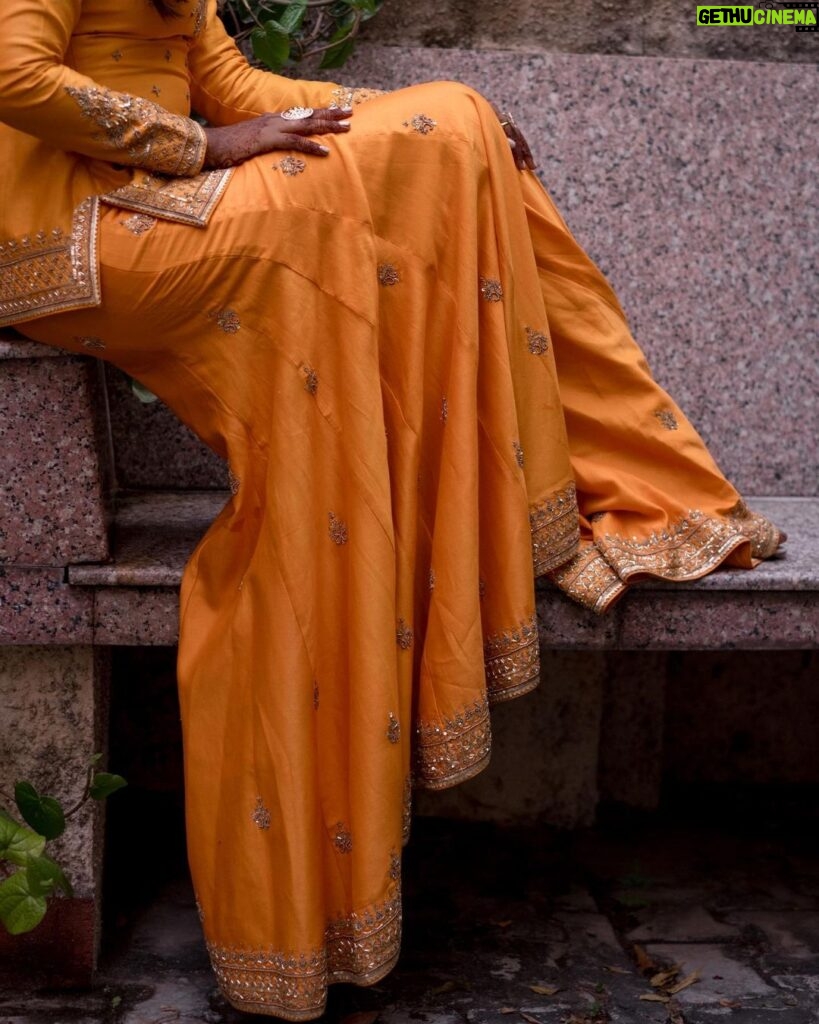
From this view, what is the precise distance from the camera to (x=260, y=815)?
2.07 metres

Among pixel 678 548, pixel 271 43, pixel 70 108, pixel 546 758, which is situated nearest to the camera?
pixel 70 108

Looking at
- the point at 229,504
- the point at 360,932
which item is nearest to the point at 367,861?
the point at 360,932

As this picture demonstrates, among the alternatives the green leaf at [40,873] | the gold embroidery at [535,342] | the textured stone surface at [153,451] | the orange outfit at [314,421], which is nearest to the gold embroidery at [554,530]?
the orange outfit at [314,421]

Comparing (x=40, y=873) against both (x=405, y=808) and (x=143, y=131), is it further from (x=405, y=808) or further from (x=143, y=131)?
(x=143, y=131)

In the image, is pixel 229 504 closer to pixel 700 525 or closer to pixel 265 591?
pixel 265 591

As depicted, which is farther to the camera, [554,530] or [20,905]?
[554,530]

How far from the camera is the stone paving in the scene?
2.30 metres

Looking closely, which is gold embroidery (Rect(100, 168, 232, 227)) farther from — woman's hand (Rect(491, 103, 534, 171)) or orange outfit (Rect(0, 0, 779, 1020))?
woman's hand (Rect(491, 103, 534, 171))

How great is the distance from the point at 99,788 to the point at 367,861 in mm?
497

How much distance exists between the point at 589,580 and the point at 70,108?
44.5 inches

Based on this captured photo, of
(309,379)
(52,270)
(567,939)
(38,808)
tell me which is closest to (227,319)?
(309,379)

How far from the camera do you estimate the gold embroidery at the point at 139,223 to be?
2.08 m

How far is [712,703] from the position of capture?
334 cm

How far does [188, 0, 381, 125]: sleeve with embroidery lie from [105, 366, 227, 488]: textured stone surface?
746 mm
